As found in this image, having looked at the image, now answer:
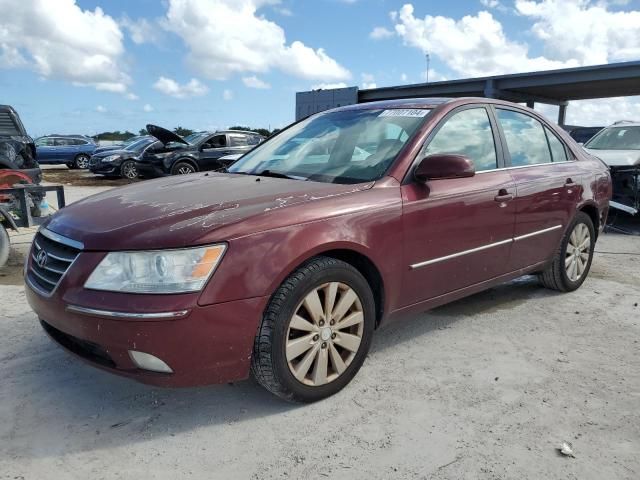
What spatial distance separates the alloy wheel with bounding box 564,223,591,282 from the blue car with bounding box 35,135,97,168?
76.3ft

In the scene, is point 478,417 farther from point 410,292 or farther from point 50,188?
point 50,188

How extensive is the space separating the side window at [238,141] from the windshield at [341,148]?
11.9 m

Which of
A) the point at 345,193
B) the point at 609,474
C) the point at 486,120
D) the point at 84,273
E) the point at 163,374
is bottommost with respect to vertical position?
the point at 609,474

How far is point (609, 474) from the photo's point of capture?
2238 mm

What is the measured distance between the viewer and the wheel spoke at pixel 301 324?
2.60m

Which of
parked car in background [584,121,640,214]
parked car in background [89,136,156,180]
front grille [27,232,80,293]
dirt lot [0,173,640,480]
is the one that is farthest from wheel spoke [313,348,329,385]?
parked car in background [89,136,156,180]

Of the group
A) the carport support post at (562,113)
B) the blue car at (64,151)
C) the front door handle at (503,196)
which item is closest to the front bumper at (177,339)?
the front door handle at (503,196)

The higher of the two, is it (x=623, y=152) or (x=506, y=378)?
(x=623, y=152)

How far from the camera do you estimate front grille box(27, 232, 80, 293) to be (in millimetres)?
2545

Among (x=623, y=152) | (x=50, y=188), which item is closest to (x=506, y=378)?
(x=50, y=188)

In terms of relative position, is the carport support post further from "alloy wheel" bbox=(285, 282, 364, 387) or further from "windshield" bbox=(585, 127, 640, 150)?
"alloy wheel" bbox=(285, 282, 364, 387)

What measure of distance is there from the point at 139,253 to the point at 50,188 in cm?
400

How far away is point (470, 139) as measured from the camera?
364 centimetres

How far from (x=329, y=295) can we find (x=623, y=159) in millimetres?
7325
